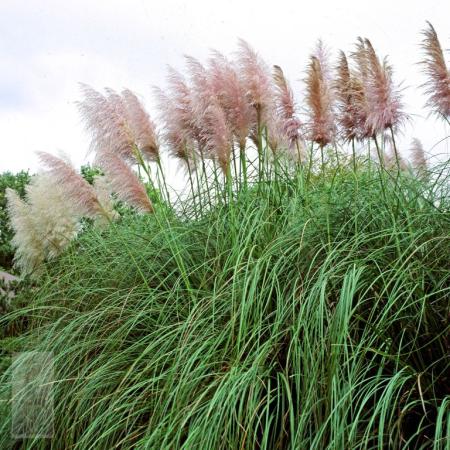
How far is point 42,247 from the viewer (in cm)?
507

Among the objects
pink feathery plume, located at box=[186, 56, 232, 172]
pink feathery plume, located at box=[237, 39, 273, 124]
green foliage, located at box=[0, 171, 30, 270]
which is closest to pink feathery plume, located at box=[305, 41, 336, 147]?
pink feathery plume, located at box=[237, 39, 273, 124]

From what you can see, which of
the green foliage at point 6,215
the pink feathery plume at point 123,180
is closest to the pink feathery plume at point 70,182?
the pink feathery plume at point 123,180

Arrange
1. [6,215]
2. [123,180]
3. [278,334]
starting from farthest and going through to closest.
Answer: [6,215] → [123,180] → [278,334]

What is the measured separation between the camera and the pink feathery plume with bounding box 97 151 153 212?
3992mm

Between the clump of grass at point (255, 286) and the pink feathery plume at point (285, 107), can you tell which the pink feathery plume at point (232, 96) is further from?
the pink feathery plume at point (285, 107)

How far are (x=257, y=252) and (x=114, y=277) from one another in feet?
3.52

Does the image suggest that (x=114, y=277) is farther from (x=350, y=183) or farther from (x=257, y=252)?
(x=350, y=183)

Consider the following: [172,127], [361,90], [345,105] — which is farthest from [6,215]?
[361,90]

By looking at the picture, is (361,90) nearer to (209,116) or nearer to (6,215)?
(209,116)

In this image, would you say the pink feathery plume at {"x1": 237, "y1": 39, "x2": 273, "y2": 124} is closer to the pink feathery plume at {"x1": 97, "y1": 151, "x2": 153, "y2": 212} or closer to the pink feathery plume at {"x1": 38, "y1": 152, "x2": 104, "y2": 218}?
the pink feathery plume at {"x1": 97, "y1": 151, "x2": 153, "y2": 212}

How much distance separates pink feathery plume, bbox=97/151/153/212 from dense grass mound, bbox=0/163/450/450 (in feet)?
0.98

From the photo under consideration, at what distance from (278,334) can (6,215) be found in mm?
7442

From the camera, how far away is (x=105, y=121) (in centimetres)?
408

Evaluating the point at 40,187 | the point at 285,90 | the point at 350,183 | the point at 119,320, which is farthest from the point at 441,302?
the point at 40,187
